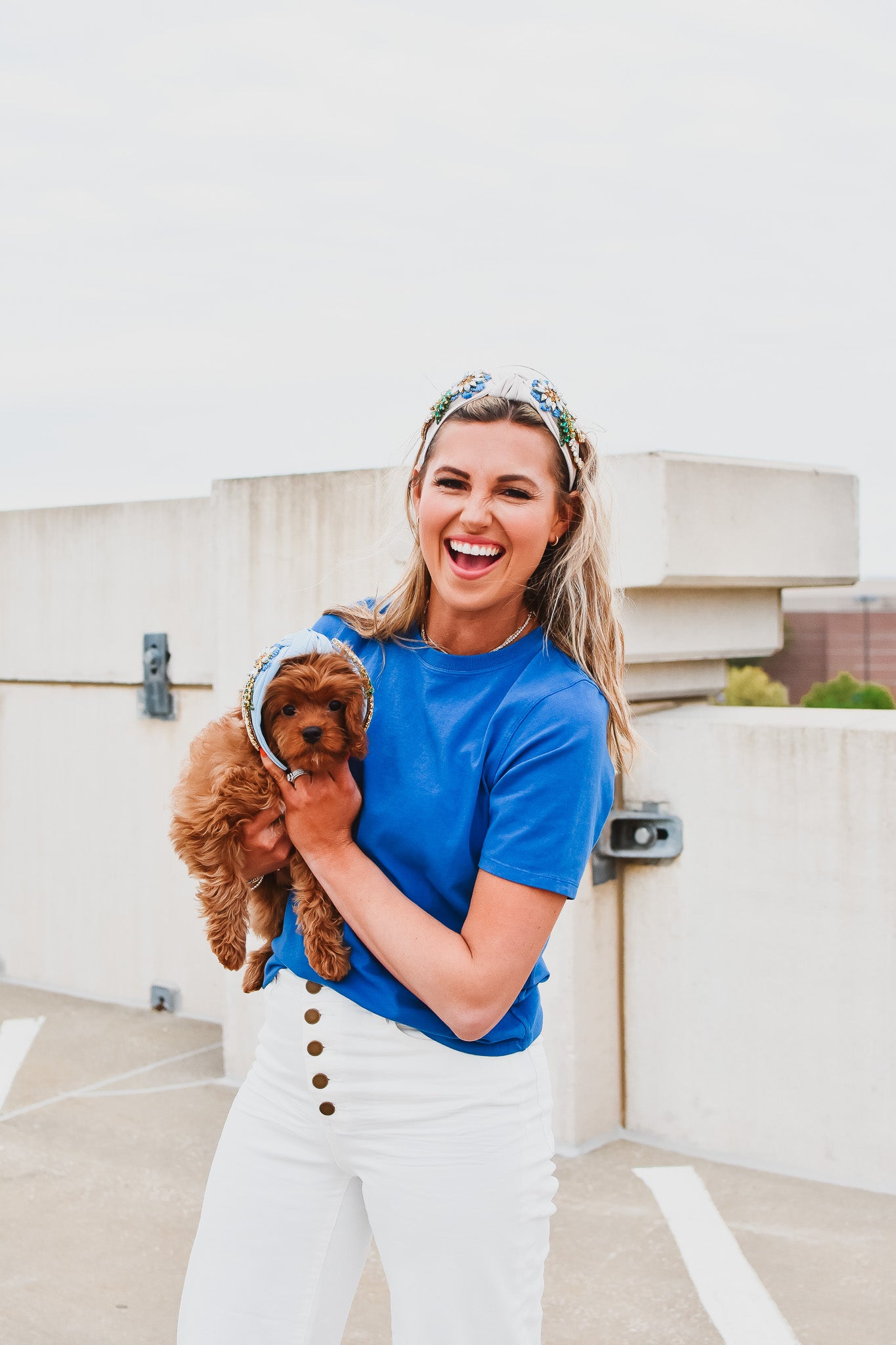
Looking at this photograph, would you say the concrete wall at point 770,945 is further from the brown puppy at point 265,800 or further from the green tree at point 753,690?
the green tree at point 753,690

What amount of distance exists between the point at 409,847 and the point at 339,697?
0.31 m

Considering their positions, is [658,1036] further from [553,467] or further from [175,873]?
[553,467]

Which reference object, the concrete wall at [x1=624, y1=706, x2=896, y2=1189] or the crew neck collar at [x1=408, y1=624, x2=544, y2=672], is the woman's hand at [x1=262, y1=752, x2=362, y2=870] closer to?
the crew neck collar at [x1=408, y1=624, x2=544, y2=672]

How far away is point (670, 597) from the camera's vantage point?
419cm

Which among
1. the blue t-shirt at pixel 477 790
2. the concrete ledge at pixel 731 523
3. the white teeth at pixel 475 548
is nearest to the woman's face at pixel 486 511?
the white teeth at pixel 475 548

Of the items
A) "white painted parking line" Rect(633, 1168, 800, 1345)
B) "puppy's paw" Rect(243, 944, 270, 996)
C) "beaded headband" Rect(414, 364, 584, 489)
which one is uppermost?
"beaded headband" Rect(414, 364, 584, 489)

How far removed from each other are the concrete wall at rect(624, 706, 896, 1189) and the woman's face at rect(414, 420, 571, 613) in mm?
2264

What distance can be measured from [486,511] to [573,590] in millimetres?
188

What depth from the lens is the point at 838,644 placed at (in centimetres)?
8088

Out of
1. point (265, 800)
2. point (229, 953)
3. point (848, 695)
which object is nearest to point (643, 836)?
point (229, 953)

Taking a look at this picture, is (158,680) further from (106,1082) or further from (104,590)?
(106,1082)

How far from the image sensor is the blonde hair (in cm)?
191

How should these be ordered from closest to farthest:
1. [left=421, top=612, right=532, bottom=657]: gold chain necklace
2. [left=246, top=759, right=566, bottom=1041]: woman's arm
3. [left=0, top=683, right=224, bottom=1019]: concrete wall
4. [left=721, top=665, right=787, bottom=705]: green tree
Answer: [left=246, top=759, right=566, bottom=1041]: woman's arm < [left=421, top=612, right=532, bottom=657]: gold chain necklace < [left=0, top=683, right=224, bottom=1019]: concrete wall < [left=721, top=665, right=787, bottom=705]: green tree

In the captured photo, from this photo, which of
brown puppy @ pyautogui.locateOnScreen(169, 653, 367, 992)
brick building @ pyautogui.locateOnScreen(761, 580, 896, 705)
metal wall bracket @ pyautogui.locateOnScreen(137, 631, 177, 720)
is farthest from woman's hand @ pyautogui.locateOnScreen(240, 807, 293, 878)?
brick building @ pyautogui.locateOnScreen(761, 580, 896, 705)
